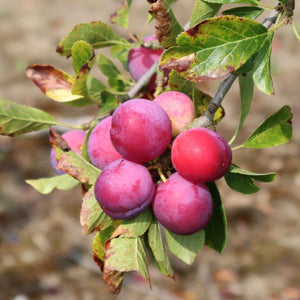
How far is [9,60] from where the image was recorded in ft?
14.6

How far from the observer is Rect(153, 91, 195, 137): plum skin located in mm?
585

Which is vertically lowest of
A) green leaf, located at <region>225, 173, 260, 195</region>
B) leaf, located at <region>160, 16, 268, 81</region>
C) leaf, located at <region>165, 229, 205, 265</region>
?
leaf, located at <region>165, 229, 205, 265</region>

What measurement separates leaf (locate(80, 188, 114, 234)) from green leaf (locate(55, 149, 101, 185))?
0.07 feet

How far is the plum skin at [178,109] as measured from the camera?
0.58 m

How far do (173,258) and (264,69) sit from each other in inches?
93.9

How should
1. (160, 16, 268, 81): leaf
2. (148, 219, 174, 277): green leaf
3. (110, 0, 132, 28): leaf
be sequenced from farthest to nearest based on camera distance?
(110, 0, 132, 28): leaf → (148, 219, 174, 277): green leaf → (160, 16, 268, 81): leaf

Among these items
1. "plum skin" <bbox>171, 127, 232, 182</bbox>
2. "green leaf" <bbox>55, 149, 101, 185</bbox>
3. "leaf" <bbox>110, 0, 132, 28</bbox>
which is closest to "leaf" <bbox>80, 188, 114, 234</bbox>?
"green leaf" <bbox>55, 149, 101, 185</bbox>

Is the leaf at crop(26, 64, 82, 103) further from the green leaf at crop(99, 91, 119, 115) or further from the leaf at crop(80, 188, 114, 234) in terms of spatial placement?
the leaf at crop(80, 188, 114, 234)

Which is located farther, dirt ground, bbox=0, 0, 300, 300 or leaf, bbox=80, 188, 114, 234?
dirt ground, bbox=0, 0, 300, 300

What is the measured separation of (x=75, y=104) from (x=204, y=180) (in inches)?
11.6

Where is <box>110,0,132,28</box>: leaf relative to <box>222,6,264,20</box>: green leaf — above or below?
below

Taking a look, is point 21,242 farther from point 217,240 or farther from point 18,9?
point 18,9

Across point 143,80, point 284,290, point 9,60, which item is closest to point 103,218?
point 143,80

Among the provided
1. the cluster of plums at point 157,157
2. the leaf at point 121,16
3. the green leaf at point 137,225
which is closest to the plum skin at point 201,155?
the cluster of plums at point 157,157
